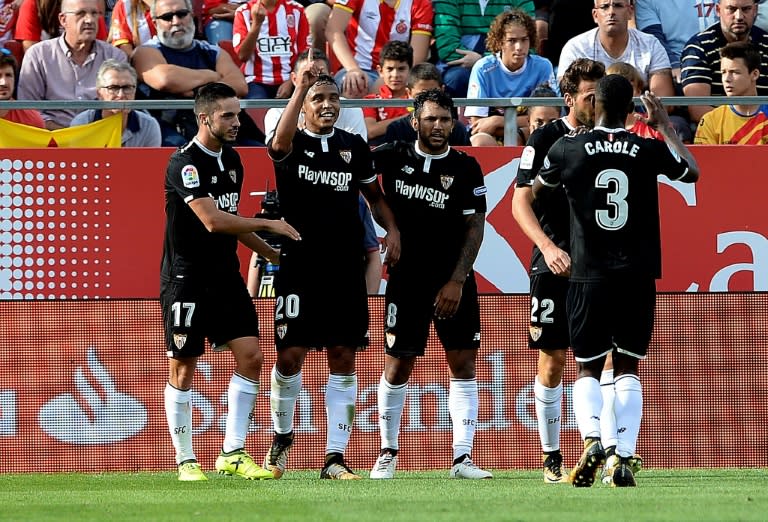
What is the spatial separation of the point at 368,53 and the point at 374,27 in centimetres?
27

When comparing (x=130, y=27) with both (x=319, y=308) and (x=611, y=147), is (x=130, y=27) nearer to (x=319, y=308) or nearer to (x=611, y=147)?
(x=319, y=308)

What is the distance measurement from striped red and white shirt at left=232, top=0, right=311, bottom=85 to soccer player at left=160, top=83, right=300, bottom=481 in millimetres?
4625

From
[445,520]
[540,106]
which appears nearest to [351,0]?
[540,106]

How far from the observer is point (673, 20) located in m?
14.5

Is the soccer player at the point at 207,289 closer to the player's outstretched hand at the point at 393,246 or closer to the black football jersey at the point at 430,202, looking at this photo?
the player's outstretched hand at the point at 393,246

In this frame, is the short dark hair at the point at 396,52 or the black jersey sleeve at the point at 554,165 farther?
the short dark hair at the point at 396,52

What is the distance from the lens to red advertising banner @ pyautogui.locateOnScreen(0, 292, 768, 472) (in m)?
10.4

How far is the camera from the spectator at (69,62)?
12453 millimetres

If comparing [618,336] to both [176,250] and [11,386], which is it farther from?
[11,386]

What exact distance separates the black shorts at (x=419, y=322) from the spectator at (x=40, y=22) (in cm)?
579

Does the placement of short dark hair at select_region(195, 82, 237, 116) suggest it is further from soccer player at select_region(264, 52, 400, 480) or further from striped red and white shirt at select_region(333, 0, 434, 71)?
striped red and white shirt at select_region(333, 0, 434, 71)

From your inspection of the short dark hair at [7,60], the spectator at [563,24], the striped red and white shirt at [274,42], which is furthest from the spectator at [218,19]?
the spectator at [563,24]

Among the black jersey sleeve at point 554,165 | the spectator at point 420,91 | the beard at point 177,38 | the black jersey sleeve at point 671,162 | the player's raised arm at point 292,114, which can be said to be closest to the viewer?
the black jersey sleeve at point 671,162

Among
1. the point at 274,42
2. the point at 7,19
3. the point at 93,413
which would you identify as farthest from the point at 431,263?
the point at 7,19
